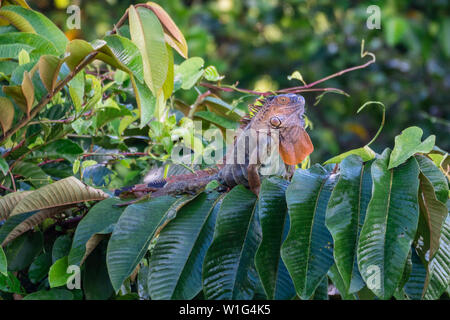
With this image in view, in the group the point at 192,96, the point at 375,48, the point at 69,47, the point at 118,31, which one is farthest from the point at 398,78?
the point at 69,47

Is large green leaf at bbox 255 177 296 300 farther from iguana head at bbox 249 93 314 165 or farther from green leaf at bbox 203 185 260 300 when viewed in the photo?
iguana head at bbox 249 93 314 165

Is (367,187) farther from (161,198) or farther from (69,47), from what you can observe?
(69,47)

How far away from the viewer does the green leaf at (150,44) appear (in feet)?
4.58

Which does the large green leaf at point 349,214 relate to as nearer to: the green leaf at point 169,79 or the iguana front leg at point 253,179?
the iguana front leg at point 253,179

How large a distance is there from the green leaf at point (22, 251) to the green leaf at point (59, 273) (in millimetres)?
155

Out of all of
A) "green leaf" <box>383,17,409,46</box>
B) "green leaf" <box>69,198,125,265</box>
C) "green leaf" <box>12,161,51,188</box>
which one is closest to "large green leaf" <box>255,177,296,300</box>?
"green leaf" <box>69,198,125,265</box>

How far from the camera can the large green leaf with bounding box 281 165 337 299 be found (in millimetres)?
1197

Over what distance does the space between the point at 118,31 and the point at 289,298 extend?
0.94m

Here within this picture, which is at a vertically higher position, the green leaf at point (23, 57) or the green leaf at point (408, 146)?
the green leaf at point (23, 57)

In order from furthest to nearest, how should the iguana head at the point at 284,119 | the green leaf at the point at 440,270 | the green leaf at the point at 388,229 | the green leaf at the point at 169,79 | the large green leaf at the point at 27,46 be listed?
the iguana head at the point at 284,119 → the large green leaf at the point at 27,46 → the green leaf at the point at 169,79 → the green leaf at the point at 440,270 → the green leaf at the point at 388,229

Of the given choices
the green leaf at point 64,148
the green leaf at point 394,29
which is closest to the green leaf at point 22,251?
the green leaf at point 64,148

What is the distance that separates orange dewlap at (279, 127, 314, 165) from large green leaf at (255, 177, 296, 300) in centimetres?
41

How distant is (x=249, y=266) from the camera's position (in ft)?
4.33

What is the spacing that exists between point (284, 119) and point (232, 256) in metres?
0.72
